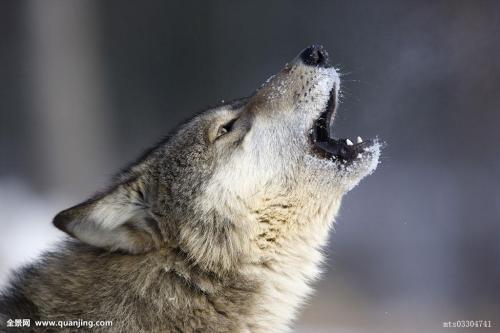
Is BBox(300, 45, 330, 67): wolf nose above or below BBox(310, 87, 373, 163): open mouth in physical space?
above

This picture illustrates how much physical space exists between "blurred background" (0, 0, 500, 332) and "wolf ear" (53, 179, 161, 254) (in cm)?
372

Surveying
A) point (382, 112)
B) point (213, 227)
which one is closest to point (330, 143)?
point (213, 227)

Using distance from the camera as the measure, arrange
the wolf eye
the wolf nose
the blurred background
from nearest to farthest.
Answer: the wolf eye → the wolf nose → the blurred background

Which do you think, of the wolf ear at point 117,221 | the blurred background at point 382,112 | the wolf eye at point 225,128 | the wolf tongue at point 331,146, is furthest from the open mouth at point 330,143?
the blurred background at point 382,112

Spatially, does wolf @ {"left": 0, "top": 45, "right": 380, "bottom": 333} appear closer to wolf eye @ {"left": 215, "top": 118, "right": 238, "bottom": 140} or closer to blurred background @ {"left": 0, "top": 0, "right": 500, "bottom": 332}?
wolf eye @ {"left": 215, "top": 118, "right": 238, "bottom": 140}

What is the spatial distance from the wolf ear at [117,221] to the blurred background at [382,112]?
3.72 meters

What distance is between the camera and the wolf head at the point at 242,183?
9.82 feet

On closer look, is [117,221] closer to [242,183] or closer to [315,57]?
[242,183]

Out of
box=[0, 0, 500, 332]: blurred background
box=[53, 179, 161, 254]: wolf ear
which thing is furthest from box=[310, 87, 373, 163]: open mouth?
box=[0, 0, 500, 332]: blurred background

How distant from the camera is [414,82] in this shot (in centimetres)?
698

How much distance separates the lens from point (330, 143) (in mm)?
3436

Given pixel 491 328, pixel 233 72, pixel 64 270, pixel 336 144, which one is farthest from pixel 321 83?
pixel 233 72

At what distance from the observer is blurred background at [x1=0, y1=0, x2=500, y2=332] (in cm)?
664

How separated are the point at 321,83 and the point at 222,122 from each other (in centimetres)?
56
